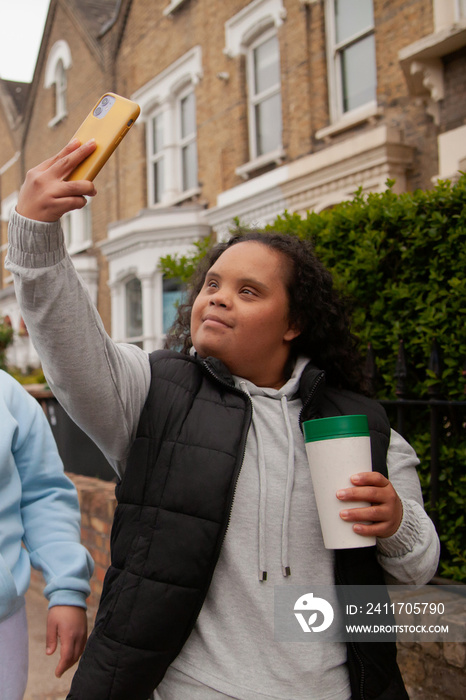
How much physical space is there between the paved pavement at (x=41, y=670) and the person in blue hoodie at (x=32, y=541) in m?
1.83

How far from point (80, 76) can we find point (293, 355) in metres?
15.0

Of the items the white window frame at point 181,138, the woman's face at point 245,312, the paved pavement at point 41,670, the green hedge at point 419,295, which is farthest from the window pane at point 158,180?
the woman's face at point 245,312

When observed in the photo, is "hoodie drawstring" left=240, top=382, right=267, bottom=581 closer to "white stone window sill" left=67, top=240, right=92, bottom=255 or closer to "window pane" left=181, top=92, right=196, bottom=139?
"window pane" left=181, top=92, right=196, bottom=139

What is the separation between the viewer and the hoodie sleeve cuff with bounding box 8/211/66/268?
1215mm

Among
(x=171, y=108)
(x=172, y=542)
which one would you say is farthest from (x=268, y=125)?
(x=172, y=542)

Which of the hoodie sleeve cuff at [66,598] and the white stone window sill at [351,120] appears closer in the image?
the hoodie sleeve cuff at [66,598]

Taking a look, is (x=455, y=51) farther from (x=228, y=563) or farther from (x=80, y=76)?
(x=80, y=76)

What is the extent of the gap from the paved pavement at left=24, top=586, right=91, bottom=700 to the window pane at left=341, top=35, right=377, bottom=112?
270 inches

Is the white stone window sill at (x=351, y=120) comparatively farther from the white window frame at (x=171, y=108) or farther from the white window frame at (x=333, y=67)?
the white window frame at (x=171, y=108)

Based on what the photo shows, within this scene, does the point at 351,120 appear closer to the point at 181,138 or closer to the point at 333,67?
the point at 333,67

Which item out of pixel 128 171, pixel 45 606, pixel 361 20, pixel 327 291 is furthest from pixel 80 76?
pixel 327 291

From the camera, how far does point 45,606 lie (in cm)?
452

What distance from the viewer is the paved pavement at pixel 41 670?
11.0 ft

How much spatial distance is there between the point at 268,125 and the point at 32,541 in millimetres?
9207
